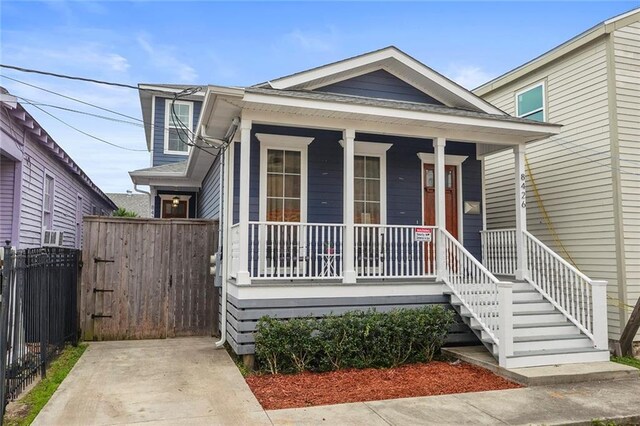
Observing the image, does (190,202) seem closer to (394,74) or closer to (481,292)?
(394,74)

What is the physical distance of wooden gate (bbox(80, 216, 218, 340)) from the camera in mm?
7660

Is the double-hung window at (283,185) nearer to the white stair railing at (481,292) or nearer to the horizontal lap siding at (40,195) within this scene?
the white stair railing at (481,292)

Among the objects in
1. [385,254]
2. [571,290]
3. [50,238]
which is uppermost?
[50,238]

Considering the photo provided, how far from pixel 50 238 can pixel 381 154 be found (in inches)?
284

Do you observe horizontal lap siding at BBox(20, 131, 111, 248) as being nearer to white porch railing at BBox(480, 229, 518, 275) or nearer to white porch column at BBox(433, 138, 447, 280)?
white porch column at BBox(433, 138, 447, 280)

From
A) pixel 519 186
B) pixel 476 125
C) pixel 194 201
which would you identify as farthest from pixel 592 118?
pixel 194 201

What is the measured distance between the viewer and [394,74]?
8.80m

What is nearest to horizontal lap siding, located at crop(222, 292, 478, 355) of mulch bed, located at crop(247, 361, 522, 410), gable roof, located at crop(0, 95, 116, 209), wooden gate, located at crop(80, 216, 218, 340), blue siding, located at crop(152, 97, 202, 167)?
mulch bed, located at crop(247, 361, 522, 410)

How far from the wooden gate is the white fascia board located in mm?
2988

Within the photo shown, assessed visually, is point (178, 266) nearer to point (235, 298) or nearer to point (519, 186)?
point (235, 298)

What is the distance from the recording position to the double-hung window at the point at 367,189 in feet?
28.0

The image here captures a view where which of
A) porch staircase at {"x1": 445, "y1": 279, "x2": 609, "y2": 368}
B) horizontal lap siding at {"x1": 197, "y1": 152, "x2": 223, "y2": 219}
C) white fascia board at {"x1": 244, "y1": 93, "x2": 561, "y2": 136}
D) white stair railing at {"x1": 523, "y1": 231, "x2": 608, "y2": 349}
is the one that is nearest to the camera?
porch staircase at {"x1": 445, "y1": 279, "x2": 609, "y2": 368}

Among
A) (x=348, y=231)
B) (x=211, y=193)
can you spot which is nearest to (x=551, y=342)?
(x=348, y=231)

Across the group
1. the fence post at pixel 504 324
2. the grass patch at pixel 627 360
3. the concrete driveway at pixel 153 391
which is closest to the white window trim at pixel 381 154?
the fence post at pixel 504 324
